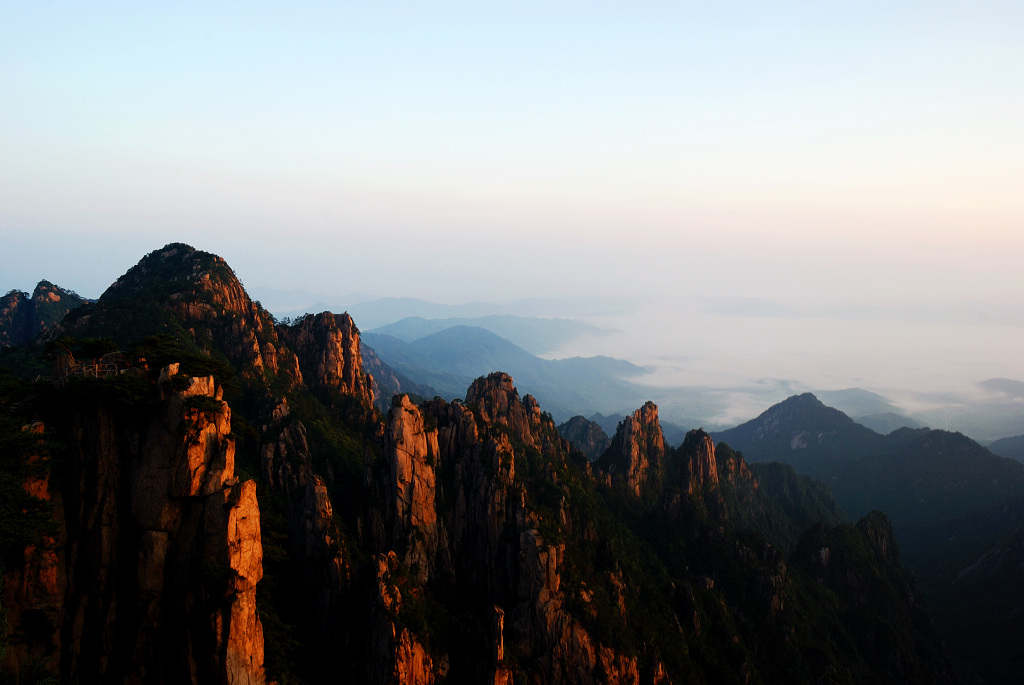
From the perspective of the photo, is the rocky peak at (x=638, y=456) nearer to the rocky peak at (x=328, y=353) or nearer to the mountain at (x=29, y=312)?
the rocky peak at (x=328, y=353)

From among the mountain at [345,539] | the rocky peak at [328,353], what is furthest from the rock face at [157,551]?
the rocky peak at [328,353]

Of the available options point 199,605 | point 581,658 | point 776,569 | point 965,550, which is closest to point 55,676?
point 199,605

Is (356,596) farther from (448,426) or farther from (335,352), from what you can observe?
(335,352)

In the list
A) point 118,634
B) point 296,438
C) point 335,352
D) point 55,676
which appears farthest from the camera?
point 335,352

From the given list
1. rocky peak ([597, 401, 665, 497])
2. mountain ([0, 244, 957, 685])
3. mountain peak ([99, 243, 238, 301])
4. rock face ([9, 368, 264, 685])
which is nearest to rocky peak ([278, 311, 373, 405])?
mountain ([0, 244, 957, 685])

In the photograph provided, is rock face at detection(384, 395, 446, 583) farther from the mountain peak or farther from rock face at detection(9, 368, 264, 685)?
the mountain peak
